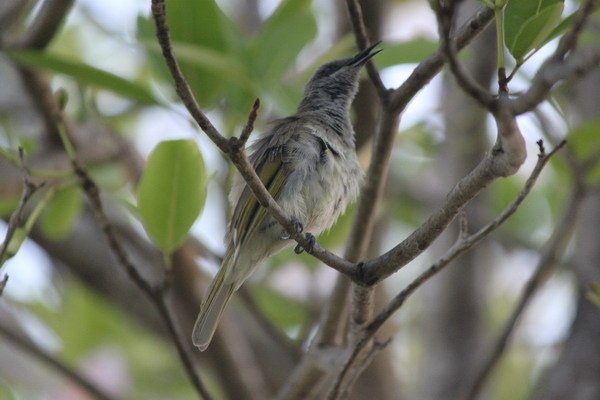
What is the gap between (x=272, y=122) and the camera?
3.71 m

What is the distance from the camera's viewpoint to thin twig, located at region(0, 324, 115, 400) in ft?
11.2

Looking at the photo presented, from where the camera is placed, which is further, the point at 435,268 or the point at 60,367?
the point at 60,367

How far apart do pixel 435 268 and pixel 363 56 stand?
0.87 meters

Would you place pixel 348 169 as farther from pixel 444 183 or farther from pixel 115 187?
pixel 444 183

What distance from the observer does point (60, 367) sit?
342cm

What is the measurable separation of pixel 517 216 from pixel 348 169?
7.65 ft

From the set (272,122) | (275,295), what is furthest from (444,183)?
(272,122)

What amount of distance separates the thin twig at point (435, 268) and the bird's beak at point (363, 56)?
2.33 feet

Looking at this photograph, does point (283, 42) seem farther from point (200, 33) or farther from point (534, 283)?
point (534, 283)

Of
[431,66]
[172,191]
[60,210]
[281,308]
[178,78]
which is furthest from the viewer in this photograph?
[281,308]

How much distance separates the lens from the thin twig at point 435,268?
2.29 m

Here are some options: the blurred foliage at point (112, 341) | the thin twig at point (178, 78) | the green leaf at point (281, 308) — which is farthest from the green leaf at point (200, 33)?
the blurred foliage at point (112, 341)

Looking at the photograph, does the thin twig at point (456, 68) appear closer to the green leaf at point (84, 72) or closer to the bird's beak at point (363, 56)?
the bird's beak at point (363, 56)

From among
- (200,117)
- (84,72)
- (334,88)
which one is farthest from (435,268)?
(334,88)
